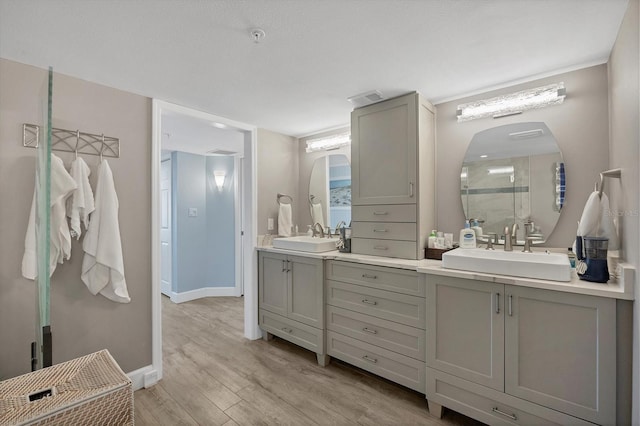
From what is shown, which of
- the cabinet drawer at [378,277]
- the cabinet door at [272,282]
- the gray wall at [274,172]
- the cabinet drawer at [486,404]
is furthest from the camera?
the gray wall at [274,172]

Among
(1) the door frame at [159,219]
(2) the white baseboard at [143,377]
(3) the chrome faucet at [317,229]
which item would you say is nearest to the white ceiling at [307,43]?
(1) the door frame at [159,219]

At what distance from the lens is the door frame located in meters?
2.32

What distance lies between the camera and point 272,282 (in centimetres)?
295

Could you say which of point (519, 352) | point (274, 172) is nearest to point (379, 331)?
point (519, 352)

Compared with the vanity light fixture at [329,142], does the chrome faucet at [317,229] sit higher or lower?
lower

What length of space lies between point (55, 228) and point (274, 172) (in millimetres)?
1962

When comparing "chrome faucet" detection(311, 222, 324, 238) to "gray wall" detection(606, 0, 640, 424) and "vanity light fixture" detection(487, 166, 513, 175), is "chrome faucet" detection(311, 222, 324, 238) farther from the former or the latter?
"gray wall" detection(606, 0, 640, 424)

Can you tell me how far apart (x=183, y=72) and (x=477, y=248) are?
2.40 meters

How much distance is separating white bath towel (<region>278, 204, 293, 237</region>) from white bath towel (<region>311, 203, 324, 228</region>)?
0.87 ft

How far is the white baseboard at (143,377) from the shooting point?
7.16ft

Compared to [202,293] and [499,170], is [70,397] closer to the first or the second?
[499,170]

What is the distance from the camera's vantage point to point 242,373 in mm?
2389

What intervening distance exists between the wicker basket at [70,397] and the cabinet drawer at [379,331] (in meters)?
1.57

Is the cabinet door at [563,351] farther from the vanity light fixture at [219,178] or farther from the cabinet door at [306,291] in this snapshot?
the vanity light fixture at [219,178]
